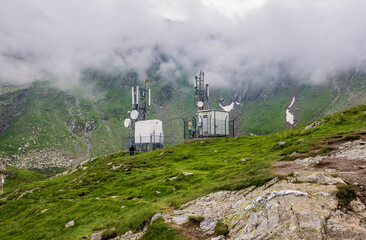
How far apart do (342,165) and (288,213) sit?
7607 millimetres

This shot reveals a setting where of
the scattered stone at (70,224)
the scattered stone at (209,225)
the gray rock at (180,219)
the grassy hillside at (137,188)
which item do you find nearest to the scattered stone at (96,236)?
the grassy hillside at (137,188)

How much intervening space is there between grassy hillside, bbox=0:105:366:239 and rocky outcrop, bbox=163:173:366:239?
1.92 m

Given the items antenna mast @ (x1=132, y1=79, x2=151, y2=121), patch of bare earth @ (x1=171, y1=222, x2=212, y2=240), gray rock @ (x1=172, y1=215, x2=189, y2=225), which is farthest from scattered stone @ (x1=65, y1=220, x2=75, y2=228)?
antenna mast @ (x1=132, y1=79, x2=151, y2=121)

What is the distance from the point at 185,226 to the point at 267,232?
177 inches

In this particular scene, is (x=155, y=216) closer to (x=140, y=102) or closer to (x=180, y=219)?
(x=180, y=219)

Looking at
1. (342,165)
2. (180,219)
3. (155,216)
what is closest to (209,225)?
(180,219)

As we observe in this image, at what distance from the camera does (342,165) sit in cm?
1614

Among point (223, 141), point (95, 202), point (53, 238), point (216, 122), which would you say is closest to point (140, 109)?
point (216, 122)

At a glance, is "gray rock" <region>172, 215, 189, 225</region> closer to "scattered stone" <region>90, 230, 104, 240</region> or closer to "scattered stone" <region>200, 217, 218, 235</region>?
"scattered stone" <region>200, 217, 218, 235</region>

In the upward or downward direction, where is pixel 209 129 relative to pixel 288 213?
downward

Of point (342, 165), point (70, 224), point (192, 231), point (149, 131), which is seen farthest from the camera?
point (149, 131)

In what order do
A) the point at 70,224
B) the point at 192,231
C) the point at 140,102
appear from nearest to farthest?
the point at 192,231 → the point at 70,224 → the point at 140,102

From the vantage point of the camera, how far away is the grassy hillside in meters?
18.9

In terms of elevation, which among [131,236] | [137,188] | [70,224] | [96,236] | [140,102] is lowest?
[70,224]
